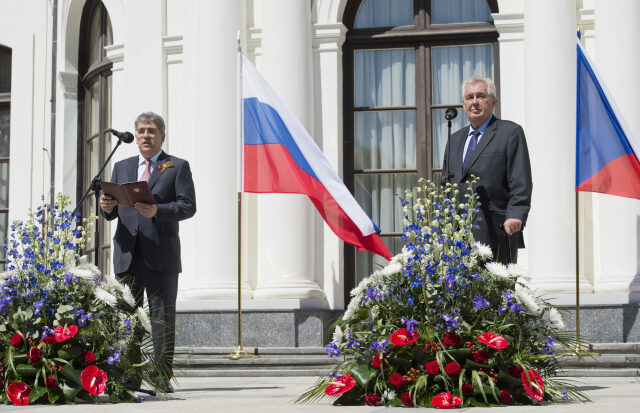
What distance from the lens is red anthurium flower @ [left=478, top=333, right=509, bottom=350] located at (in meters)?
5.80

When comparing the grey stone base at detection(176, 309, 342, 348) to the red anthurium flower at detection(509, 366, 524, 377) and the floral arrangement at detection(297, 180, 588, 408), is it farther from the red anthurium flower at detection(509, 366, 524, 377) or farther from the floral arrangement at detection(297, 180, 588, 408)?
the red anthurium flower at detection(509, 366, 524, 377)

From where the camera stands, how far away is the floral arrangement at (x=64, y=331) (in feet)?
20.7

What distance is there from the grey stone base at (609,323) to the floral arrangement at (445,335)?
556 centimetres

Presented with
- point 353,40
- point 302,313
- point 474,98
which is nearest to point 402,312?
point 474,98

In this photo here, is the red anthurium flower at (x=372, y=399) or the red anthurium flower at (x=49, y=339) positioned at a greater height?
the red anthurium flower at (x=49, y=339)

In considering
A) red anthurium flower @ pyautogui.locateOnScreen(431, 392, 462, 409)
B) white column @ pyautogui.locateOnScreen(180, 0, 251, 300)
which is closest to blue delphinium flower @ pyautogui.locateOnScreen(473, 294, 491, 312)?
red anthurium flower @ pyautogui.locateOnScreen(431, 392, 462, 409)

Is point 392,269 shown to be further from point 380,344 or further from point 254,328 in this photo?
point 254,328

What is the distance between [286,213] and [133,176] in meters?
4.80

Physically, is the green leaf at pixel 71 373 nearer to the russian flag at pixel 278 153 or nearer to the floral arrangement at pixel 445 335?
the floral arrangement at pixel 445 335

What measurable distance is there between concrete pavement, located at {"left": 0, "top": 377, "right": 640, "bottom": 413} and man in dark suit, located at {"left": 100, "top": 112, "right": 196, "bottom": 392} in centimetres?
58

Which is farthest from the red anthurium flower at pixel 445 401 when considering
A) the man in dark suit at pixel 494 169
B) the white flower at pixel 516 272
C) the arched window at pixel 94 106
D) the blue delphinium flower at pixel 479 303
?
the arched window at pixel 94 106

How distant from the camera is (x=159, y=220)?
7512 mm

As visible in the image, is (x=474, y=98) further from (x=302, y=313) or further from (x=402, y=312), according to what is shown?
(x=302, y=313)

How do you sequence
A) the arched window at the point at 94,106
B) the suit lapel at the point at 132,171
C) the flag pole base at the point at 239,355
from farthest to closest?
the arched window at the point at 94,106
the flag pole base at the point at 239,355
the suit lapel at the point at 132,171
